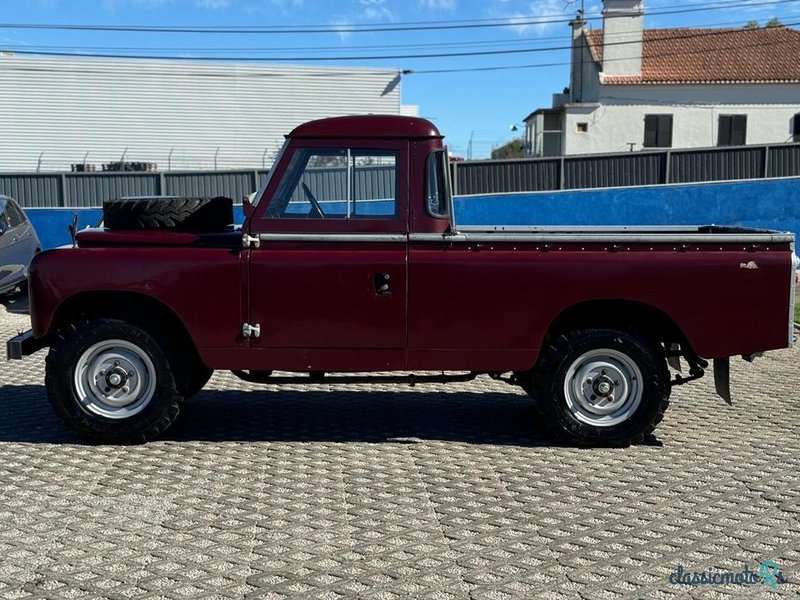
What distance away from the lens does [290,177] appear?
21.1 feet

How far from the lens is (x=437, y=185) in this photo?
6504 millimetres

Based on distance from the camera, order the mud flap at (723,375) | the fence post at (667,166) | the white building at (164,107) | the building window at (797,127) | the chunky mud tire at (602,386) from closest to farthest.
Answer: the chunky mud tire at (602,386)
the mud flap at (723,375)
the fence post at (667,166)
the white building at (164,107)
the building window at (797,127)

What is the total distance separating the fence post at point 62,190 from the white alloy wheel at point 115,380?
1818cm

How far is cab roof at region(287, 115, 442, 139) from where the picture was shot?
643 centimetres

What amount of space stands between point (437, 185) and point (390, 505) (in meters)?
2.31

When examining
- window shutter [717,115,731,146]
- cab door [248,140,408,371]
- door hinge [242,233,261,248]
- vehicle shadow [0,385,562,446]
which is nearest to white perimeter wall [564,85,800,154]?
window shutter [717,115,731,146]

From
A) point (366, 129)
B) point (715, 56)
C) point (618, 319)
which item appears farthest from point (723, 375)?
point (715, 56)

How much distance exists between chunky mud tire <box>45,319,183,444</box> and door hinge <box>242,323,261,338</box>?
0.58 metres

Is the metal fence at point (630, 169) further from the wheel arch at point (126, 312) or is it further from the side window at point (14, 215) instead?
the wheel arch at point (126, 312)

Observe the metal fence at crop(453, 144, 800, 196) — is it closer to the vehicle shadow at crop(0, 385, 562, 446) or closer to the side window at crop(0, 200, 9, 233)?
the side window at crop(0, 200, 9, 233)

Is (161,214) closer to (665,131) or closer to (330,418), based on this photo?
(330,418)

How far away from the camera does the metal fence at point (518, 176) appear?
918 inches

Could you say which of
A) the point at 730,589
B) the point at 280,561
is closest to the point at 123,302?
the point at 280,561

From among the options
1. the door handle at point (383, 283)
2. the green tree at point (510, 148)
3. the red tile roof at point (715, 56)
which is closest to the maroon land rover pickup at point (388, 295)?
the door handle at point (383, 283)
